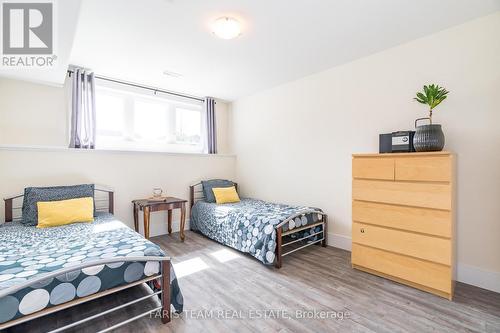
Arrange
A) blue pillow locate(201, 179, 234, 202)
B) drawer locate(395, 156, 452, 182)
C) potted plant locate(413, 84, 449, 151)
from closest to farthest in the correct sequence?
drawer locate(395, 156, 452, 182)
potted plant locate(413, 84, 449, 151)
blue pillow locate(201, 179, 234, 202)

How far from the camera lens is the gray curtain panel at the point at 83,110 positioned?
322 cm

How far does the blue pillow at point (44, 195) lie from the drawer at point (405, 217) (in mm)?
3276

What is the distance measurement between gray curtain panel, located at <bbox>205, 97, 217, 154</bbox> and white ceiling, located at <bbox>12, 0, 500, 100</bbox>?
3.43ft

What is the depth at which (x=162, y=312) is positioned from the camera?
5.66ft

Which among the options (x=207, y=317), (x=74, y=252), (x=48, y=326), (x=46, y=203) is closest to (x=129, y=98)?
(x=46, y=203)

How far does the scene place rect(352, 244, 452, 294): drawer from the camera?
2025mm

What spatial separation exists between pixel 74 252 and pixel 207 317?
3.59 feet

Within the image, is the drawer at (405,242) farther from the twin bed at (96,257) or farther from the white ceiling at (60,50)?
the white ceiling at (60,50)

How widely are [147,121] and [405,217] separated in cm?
387


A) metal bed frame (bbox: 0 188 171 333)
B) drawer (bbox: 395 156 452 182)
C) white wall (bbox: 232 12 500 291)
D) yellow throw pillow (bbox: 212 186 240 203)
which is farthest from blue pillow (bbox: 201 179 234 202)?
drawer (bbox: 395 156 452 182)

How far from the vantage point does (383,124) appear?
2826 mm

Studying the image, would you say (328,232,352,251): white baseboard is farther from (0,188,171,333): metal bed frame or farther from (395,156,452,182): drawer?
(0,188,171,333): metal bed frame

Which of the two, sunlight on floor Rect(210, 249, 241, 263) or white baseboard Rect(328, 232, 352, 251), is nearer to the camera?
sunlight on floor Rect(210, 249, 241, 263)

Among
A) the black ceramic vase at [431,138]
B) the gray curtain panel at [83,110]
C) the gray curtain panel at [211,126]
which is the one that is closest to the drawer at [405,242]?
the black ceramic vase at [431,138]
